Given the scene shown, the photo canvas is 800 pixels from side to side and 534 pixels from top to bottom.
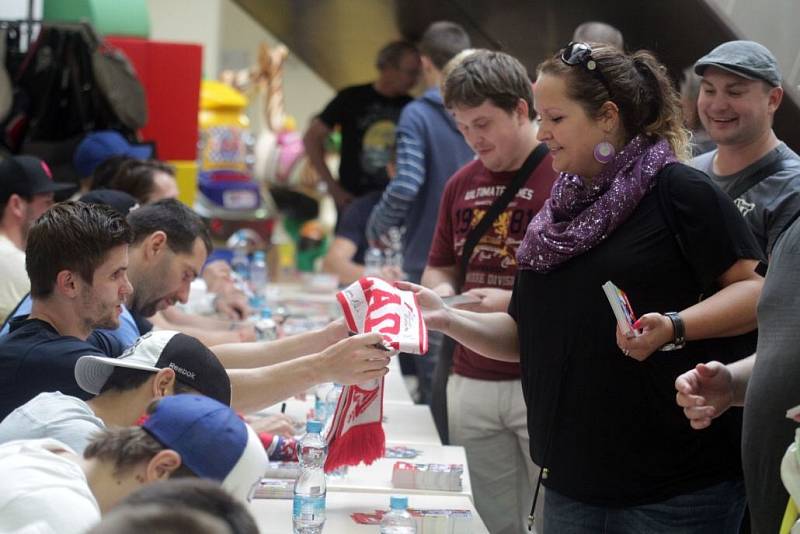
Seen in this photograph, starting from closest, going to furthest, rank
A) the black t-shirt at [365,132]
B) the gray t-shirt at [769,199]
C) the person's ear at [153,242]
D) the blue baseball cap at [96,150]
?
the gray t-shirt at [769,199]
the person's ear at [153,242]
the blue baseball cap at [96,150]
the black t-shirt at [365,132]

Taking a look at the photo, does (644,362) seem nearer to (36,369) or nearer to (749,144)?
(749,144)

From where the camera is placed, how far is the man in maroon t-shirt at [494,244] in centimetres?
401

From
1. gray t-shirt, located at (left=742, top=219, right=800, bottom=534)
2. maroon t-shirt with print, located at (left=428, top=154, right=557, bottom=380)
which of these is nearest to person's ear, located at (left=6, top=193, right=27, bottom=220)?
maroon t-shirt with print, located at (left=428, top=154, right=557, bottom=380)

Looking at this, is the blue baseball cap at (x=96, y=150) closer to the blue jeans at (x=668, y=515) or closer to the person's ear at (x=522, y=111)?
the person's ear at (x=522, y=111)

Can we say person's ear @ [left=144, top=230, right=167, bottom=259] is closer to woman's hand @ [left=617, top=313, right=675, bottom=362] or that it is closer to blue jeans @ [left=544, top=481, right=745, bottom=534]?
blue jeans @ [left=544, top=481, right=745, bottom=534]

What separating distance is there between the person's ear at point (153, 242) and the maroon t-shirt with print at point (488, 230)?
924 millimetres

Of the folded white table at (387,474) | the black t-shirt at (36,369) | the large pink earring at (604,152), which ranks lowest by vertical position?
the folded white table at (387,474)

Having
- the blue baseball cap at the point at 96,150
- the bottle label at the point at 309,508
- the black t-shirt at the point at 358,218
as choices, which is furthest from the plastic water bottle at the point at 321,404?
the black t-shirt at the point at 358,218

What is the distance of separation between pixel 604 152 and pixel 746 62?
94 centimetres

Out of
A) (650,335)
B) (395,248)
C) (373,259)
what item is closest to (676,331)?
(650,335)

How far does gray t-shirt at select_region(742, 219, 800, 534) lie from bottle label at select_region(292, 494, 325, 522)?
38.9 inches

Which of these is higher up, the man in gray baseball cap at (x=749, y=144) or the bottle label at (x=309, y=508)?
the man in gray baseball cap at (x=749, y=144)

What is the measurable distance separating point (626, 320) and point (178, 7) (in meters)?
13.5

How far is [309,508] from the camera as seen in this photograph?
2.99 meters
